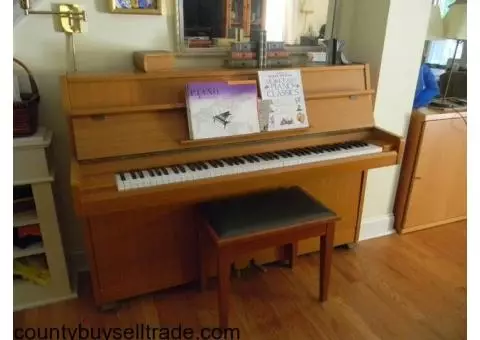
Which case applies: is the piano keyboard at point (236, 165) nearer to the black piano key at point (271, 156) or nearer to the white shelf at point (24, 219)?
the black piano key at point (271, 156)

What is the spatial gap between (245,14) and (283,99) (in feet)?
1.69

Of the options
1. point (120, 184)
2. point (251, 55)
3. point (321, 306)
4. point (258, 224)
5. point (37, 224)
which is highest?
point (251, 55)

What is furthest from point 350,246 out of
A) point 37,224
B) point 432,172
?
point 37,224

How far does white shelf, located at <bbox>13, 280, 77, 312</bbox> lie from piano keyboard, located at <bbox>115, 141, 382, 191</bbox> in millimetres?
796

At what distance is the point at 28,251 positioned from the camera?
1669 mm

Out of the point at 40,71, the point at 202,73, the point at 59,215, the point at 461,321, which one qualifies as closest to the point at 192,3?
the point at 202,73

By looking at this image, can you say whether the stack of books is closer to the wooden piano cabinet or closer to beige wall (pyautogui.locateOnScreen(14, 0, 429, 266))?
beige wall (pyautogui.locateOnScreen(14, 0, 429, 266))

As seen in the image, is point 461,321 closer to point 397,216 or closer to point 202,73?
point 397,216

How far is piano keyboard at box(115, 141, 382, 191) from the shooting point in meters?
1.36

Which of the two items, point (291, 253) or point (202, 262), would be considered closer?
point (202, 262)

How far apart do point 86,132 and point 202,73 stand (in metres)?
0.53

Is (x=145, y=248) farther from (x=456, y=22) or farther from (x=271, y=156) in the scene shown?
(x=456, y=22)

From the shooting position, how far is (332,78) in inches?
72.5

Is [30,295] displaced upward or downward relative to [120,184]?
downward
